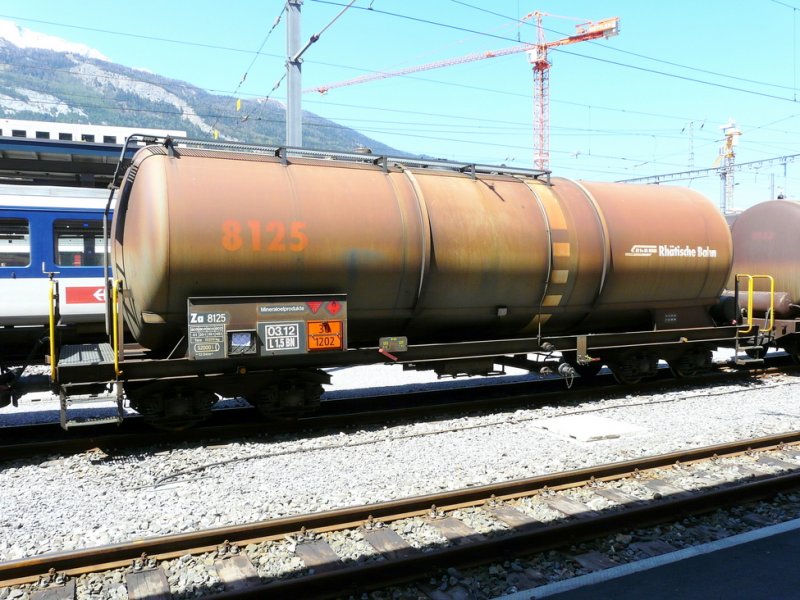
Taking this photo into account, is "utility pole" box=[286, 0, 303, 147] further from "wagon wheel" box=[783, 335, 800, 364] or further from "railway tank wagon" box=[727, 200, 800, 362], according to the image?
"wagon wheel" box=[783, 335, 800, 364]

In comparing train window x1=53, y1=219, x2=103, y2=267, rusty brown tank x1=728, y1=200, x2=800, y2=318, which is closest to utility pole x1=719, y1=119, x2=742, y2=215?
rusty brown tank x1=728, y1=200, x2=800, y2=318

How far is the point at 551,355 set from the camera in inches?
401

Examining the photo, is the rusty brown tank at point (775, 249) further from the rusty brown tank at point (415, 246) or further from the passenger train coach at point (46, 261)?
the passenger train coach at point (46, 261)

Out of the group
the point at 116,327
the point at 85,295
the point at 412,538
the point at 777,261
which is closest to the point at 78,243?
the point at 85,295

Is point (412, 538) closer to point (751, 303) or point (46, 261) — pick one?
point (751, 303)

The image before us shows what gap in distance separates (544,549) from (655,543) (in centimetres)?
99

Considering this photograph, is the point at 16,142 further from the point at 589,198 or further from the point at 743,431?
the point at 743,431

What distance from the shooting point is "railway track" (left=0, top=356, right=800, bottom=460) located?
7738mm

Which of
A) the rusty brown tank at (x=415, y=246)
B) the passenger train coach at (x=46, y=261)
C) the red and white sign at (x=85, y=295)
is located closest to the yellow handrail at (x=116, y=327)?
the rusty brown tank at (x=415, y=246)

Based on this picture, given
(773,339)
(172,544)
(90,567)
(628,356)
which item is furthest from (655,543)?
(773,339)

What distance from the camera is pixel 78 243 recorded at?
12.9 meters

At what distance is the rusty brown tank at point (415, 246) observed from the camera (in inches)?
295

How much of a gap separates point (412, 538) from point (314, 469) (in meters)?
2.08

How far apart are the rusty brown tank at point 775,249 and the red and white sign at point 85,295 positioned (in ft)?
45.9
